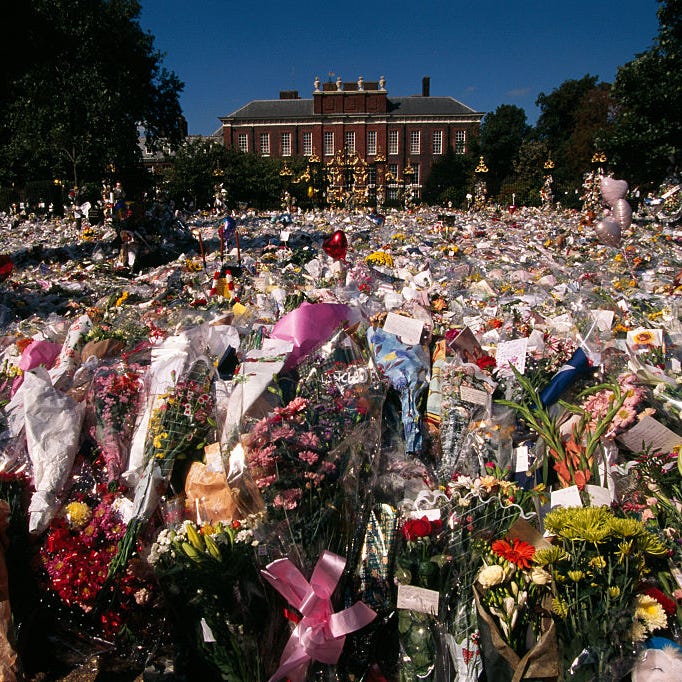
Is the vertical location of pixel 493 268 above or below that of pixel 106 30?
below

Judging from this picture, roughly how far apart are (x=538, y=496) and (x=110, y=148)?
75.5 ft

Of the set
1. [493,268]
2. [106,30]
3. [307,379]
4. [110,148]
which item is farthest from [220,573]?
[106,30]

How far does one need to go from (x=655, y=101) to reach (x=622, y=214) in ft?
25.8

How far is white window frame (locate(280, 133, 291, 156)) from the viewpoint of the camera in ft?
176

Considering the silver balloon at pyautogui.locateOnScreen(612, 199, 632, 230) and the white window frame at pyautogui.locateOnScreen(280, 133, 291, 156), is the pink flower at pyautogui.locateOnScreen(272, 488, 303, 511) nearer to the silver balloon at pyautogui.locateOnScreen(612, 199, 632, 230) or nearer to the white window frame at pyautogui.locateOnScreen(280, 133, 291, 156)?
the silver balloon at pyautogui.locateOnScreen(612, 199, 632, 230)

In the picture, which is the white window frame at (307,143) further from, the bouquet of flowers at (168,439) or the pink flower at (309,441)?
the pink flower at (309,441)

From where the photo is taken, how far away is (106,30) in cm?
2183

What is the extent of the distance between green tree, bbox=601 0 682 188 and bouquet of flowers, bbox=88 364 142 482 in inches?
806

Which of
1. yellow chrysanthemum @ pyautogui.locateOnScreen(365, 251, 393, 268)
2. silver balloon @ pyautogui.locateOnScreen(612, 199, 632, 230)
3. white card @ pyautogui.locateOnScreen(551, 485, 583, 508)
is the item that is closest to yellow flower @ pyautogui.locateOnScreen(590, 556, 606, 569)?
white card @ pyautogui.locateOnScreen(551, 485, 583, 508)

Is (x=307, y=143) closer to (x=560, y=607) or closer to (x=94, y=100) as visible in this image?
(x=94, y=100)

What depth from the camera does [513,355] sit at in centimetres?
361

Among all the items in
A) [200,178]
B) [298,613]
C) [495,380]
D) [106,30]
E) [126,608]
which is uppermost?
[106,30]

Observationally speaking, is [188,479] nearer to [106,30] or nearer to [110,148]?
[110,148]

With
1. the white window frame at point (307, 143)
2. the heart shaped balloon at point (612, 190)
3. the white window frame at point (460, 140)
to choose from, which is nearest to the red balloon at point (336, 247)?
the heart shaped balloon at point (612, 190)
